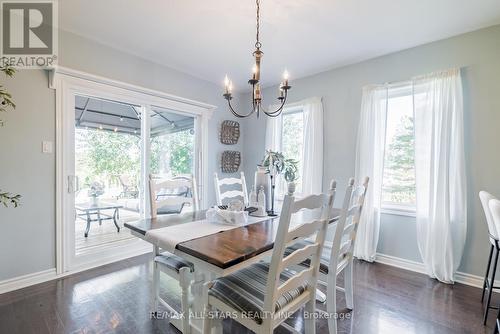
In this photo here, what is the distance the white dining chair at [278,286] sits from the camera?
1119mm

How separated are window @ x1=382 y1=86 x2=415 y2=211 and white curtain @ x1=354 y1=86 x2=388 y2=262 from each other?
0.12 m

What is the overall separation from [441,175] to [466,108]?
727 millimetres

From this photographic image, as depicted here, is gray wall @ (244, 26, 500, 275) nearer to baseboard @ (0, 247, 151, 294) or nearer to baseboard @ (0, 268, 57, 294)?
baseboard @ (0, 247, 151, 294)

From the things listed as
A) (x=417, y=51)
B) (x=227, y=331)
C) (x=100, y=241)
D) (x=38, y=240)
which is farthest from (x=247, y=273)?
(x=417, y=51)

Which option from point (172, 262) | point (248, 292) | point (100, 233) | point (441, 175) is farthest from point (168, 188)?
point (441, 175)

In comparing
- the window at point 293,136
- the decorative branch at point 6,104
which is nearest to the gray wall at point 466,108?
the window at point 293,136

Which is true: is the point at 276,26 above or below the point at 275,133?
above

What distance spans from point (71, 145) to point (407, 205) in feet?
12.8

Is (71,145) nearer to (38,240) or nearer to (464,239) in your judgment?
(38,240)

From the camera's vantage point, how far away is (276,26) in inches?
94.4

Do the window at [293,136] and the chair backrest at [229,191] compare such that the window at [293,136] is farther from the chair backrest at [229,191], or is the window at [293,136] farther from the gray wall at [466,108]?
the chair backrest at [229,191]

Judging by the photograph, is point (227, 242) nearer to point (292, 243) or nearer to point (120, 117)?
point (292, 243)

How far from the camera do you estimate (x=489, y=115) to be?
2367 mm

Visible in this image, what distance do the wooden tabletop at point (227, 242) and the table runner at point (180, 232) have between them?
53 millimetres
